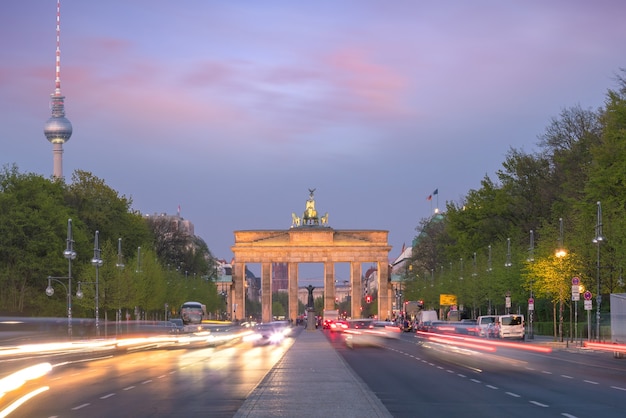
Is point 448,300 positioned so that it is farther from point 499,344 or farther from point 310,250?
point 310,250

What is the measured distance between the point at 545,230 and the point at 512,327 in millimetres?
7524

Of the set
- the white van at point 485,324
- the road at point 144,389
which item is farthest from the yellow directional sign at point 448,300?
the road at point 144,389

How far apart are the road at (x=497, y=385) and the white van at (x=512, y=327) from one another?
2787cm

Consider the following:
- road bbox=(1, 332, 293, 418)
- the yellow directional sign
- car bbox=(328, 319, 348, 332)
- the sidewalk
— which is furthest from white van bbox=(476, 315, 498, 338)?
the sidewalk

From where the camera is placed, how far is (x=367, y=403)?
24344 mm

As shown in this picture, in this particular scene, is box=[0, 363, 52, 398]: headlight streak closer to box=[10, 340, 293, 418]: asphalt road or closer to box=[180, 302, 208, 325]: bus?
box=[10, 340, 293, 418]: asphalt road

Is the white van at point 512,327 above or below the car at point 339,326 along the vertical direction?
above

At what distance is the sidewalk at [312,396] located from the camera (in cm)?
2223

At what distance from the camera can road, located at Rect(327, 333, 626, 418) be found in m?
23.4

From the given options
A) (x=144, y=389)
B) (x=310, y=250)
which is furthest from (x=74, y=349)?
(x=310, y=250)

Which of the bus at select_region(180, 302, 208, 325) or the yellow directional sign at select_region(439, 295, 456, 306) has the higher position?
the yellow directional sign at select_region(439, 295, 456, 306)

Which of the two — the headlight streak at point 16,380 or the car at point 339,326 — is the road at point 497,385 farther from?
the car at point 339,326

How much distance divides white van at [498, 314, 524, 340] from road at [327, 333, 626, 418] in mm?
27866

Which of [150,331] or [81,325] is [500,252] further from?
[81,325]
